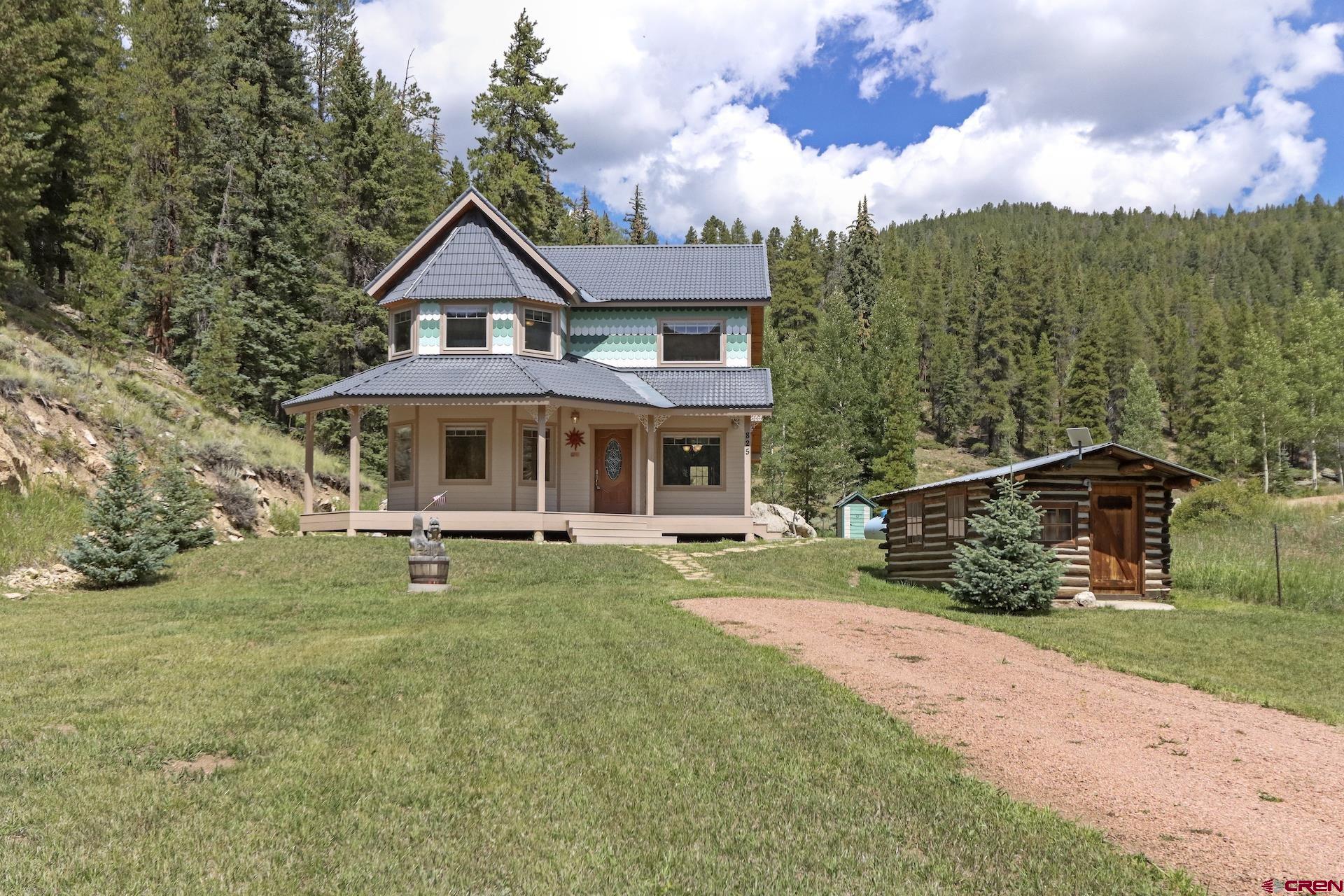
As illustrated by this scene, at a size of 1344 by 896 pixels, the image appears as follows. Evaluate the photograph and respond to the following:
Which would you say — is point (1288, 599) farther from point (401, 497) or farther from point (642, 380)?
point (401, 497)

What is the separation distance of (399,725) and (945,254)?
432ft

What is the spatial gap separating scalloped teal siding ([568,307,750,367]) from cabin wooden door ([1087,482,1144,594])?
1183cm

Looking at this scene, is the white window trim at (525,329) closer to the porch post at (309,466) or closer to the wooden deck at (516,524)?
the wooden deck at (516,524)

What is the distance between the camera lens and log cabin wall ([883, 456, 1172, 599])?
826 inches

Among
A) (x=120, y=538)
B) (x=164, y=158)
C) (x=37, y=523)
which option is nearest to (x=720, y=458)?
(x=120, y=538)

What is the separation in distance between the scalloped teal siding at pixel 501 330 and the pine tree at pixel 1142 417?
57735 millimetres

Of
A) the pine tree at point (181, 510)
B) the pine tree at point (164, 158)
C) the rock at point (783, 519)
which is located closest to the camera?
the pine tree at point (181, 510)

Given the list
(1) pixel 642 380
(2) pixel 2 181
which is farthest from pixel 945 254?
(2) pixel 2 181

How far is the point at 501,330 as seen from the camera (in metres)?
27.1

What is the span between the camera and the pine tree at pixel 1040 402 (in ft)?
264

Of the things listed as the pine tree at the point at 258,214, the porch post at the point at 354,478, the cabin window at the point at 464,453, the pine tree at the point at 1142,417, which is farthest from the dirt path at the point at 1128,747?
the pine tree at the point at 1142,417

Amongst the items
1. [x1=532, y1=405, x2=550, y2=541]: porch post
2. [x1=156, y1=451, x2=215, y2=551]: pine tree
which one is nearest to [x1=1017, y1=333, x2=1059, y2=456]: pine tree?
[x1=532, y1=405, x2=550, y2=541]: porch post

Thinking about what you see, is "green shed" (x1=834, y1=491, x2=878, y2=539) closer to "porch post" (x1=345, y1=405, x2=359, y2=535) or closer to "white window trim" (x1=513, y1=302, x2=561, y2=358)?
"white window trim" (x1=513, y1=302, x2=561, y2=358)

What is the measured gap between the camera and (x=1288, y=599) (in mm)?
21594
